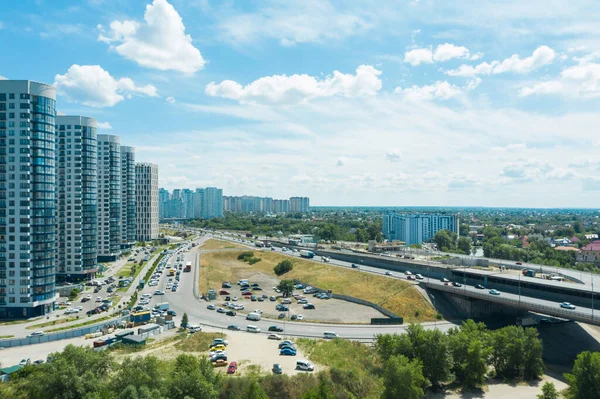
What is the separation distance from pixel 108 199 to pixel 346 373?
101 meters

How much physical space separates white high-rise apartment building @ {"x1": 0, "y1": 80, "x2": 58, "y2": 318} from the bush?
51097mm

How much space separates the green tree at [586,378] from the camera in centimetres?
4022

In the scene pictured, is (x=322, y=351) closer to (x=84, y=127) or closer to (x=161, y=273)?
(x=161, y=273)

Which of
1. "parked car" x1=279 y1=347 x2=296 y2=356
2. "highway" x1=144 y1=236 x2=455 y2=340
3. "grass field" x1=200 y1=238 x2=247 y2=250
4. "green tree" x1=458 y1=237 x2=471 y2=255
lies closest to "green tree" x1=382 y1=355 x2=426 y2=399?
"parked car" x1=279 y1=347 x2=296 y2=356

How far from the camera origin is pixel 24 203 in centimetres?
7181

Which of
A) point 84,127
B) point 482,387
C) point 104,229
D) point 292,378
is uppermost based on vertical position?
point 84,127

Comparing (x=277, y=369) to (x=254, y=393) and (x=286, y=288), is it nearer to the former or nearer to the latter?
(x=254, y=393)

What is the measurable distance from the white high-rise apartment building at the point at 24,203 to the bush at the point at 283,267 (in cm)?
5110

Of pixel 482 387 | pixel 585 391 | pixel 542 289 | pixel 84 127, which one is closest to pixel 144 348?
pixel 482 387

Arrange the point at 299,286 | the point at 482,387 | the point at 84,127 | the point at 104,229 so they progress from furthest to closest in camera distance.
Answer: the point at 104,229 < the point at 84,127 < the point at 299,286 < the point at 482,387

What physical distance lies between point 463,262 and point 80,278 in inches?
3402

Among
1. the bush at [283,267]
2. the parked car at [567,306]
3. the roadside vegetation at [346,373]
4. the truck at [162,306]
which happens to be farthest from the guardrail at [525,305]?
the truck at [162,306]

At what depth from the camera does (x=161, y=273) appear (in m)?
106

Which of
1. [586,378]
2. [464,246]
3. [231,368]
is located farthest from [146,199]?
[586,378]
